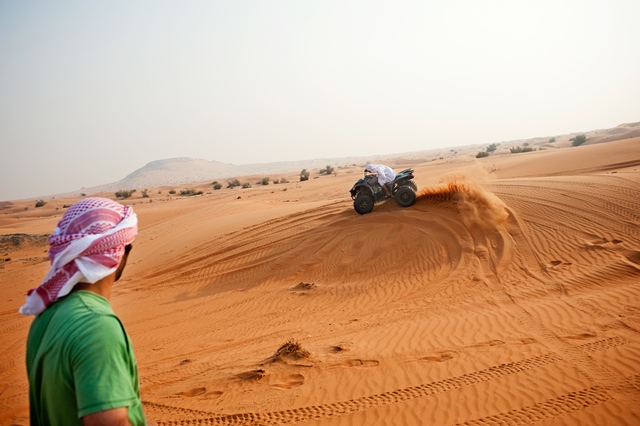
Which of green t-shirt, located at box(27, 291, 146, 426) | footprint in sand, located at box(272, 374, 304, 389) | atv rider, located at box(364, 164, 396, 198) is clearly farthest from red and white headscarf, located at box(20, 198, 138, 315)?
atv rider, located at box(364, 164, 396, 198)

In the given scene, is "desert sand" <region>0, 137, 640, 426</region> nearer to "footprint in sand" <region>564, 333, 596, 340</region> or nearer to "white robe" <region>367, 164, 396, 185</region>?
"footprint in sand" <region>564, 333, 596, 340</region>

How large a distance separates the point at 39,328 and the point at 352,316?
650 centimetres

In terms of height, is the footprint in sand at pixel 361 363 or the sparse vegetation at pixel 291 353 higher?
the sparse vegetation at pixel 291 353

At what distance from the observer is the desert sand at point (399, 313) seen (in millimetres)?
4586

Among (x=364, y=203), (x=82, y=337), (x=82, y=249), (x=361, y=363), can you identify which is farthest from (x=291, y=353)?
(x=364, y=203)

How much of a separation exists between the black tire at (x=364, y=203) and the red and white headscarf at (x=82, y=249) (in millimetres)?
10835

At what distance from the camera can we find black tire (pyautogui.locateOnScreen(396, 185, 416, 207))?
40.4 feet

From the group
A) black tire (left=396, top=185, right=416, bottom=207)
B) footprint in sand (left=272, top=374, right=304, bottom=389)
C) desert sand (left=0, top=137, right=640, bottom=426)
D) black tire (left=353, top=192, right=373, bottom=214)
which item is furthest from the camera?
black tire (left=353, top=192, right=373, bottom=214)

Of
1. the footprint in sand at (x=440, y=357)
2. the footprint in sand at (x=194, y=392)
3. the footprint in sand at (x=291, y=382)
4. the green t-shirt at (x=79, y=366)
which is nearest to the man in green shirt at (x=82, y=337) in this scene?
the green t-shirt at (x=79, y=366)

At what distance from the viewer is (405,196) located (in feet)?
40.7

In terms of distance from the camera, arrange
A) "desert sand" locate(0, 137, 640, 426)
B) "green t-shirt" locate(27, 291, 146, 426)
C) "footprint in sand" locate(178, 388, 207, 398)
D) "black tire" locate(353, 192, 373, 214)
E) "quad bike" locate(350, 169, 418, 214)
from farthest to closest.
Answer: "black tire" locate(353, 192, 373, 214)
"quad bike" locate(350, 169, 418, 214)
"footprint in sand" locate(178, 388, 207, 398)
"desert sand" locate(0, 137, 640, 426)
"green t-shirt" locate(27, 291, 146, 426)

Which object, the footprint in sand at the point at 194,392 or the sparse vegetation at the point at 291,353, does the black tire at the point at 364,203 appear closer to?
the sparse vegetation at the point at 291,353

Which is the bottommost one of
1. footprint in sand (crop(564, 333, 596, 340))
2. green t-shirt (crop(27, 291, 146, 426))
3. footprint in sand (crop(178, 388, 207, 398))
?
footprint in sand (crop(178, 388, 207, 398))

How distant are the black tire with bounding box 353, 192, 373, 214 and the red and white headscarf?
35.5ft
